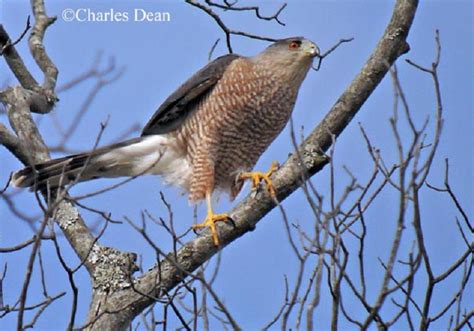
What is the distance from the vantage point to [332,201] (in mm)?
2879

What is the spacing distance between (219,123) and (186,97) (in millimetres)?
298

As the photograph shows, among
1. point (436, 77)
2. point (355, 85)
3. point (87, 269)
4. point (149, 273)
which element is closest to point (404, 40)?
point (355, 85)

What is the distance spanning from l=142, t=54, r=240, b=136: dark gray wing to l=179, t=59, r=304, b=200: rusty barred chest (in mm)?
60

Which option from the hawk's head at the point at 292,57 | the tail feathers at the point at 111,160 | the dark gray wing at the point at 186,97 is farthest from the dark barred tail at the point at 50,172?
the hawk's head at the point at 292,57

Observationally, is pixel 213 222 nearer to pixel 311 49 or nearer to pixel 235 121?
pixel 235 121

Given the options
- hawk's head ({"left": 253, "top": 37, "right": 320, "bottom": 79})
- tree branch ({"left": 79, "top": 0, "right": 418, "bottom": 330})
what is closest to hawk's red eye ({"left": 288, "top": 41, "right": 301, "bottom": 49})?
hawk's head ({"left": 253, "top": 37, "right": 320, "bottom": 79})

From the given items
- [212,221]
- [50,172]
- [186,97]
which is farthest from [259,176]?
[50,172]

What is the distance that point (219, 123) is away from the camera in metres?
5.04

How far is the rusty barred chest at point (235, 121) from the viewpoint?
5047mm

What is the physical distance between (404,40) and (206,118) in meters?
1.54

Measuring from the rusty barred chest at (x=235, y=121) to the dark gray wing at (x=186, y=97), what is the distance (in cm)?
6

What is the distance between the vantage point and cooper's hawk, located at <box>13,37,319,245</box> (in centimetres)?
505

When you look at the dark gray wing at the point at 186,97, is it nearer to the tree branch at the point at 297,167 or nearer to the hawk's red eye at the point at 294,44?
the hawk's red eye at the point at 294,44

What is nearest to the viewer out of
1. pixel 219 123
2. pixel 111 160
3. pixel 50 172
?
pixel 50 172
